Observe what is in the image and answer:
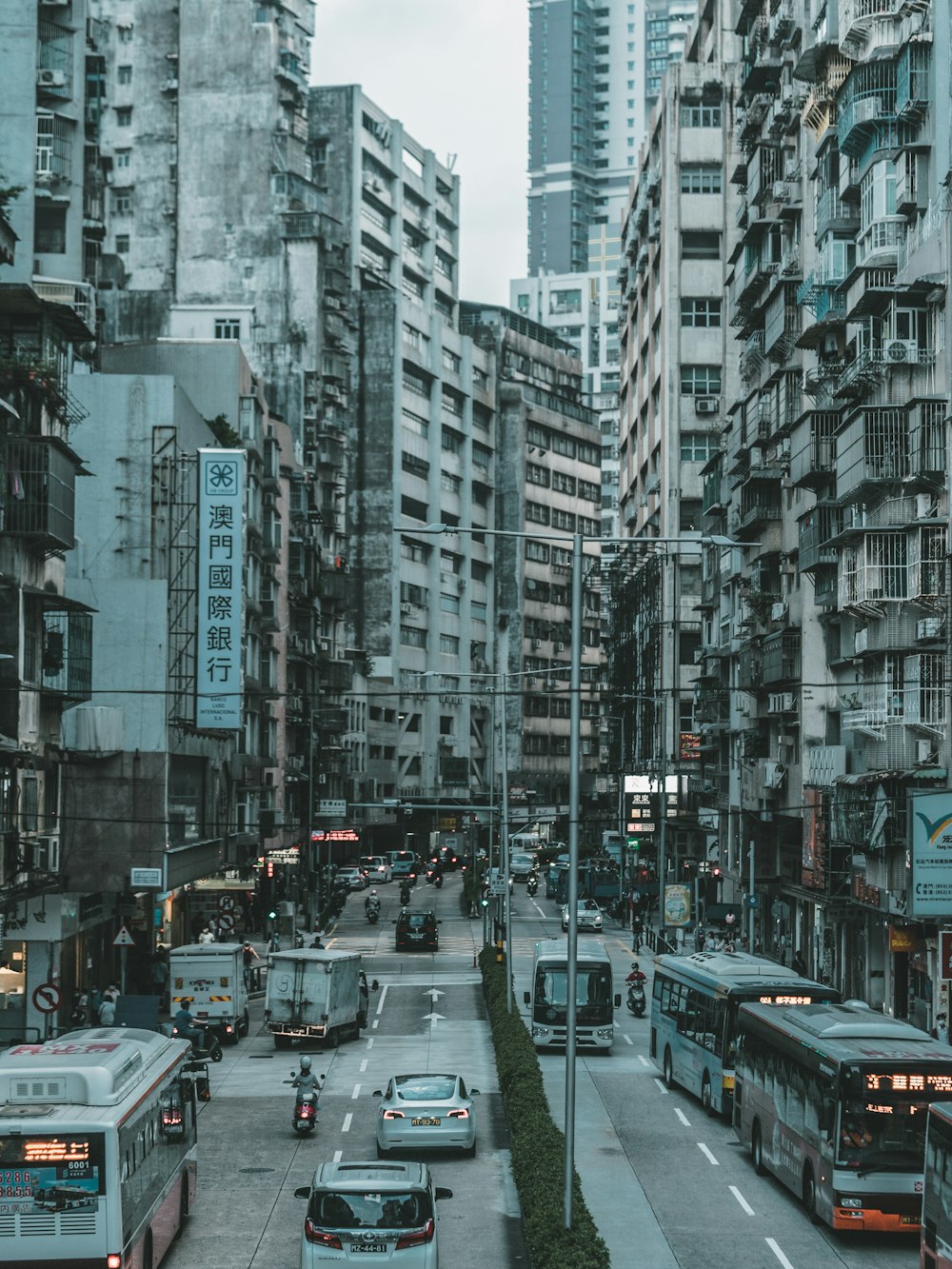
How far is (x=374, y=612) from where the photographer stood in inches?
5335

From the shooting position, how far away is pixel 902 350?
5128 cm

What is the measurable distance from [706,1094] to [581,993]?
9925mm

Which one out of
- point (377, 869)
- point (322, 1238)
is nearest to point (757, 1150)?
point (322, 1238)

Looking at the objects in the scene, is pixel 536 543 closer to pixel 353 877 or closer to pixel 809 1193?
pixel 353 877

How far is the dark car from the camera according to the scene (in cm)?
7619

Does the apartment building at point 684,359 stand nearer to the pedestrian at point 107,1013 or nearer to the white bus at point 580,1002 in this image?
the white bus at point 580,1002

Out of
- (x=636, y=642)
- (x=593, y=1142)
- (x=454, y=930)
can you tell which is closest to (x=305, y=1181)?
(x=593, y=1142)

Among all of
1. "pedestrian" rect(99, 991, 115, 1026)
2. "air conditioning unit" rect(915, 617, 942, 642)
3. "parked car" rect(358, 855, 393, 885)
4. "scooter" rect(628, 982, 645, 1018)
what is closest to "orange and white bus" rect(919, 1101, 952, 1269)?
"pedestrian" rect(99, 991, 115, 1026)

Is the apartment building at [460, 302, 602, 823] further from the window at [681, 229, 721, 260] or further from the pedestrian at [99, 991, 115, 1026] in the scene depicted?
the pedestrian at [99, 991, 115, 1026]

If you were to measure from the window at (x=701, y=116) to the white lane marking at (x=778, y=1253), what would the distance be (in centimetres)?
9242

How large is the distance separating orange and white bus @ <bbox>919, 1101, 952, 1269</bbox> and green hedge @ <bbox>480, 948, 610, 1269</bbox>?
12.1ft

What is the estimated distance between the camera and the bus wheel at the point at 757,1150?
30.6 m

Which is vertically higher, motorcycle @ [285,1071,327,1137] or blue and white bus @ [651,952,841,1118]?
blue and white bus @ [651,952,841,1118]

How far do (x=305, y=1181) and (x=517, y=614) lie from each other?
128 metres
